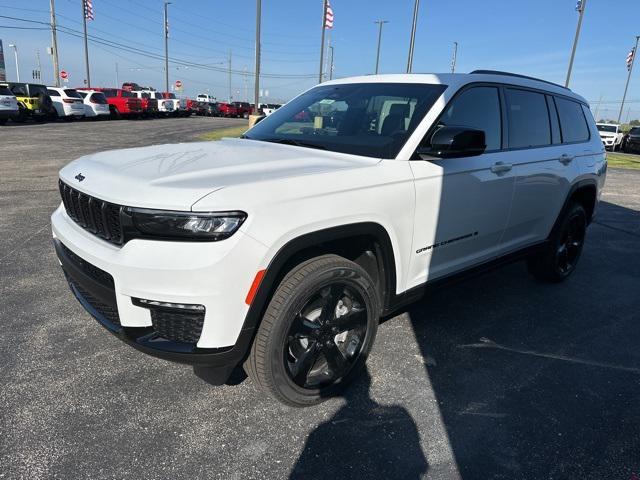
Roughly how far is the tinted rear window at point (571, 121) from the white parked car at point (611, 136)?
87.1 ft

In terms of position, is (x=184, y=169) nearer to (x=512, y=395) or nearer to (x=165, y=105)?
(x=512, y=395)

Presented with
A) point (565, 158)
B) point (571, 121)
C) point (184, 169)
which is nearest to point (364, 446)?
point (184, 169)

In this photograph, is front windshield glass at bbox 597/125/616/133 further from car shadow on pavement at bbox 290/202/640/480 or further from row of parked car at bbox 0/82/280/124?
car shadow on pavement at bbox 290/202/640/480

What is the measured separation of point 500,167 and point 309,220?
1.86 meters

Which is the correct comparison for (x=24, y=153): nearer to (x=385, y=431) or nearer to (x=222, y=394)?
(x=222, y=394)

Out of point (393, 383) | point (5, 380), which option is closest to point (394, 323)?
point (393, 383)

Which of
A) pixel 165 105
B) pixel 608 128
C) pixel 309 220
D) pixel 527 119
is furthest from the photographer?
pixel 165 105

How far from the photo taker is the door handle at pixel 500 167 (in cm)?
351

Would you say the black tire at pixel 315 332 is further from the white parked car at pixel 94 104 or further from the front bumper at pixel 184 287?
the white parked car at pixel 94 104

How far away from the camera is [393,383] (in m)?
3.07

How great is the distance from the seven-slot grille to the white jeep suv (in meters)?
0.01

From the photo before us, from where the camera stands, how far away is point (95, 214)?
8.15 feet

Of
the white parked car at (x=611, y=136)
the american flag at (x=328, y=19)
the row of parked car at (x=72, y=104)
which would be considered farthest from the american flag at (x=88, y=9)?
the white parked car at (x=611, y=136)

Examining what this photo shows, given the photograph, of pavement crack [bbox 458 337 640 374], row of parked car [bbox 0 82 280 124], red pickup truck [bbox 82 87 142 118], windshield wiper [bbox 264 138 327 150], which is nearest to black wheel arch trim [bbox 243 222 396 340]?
windshield wiper [bbox 264 138 327 150]
